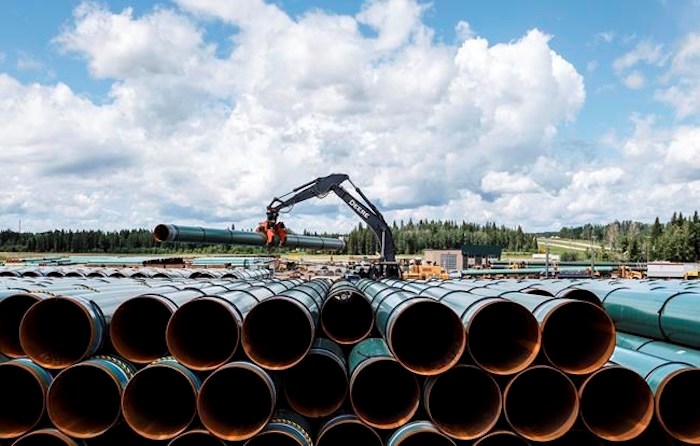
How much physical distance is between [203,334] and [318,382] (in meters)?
1.92

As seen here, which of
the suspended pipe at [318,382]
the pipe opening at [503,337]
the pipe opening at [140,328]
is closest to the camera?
the pipe opening at [503,337]

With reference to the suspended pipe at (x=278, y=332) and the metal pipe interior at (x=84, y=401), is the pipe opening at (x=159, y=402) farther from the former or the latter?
the suspended pipe at (x=278, y=332)

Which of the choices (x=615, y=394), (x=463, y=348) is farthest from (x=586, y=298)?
(x=463, y=348)

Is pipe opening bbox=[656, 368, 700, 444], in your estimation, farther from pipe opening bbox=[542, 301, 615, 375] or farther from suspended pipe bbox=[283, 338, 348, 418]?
suspended pipe bbox=[283, 338, 348, 418]

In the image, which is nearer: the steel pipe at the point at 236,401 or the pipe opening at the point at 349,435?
the steel pipe at the point at 236,401

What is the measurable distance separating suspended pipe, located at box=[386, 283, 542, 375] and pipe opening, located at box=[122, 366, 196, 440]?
142 inches

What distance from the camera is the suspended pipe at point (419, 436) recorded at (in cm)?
636

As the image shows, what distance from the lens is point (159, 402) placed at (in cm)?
731

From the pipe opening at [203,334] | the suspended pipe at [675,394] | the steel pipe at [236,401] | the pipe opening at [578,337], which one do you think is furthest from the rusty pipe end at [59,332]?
the suspended pipe at [675,394]

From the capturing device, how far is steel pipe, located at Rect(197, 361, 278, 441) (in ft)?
21.3

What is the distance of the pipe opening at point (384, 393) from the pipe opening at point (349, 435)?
131 millimetres

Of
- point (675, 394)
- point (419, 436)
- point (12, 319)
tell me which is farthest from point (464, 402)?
point (12, 319)

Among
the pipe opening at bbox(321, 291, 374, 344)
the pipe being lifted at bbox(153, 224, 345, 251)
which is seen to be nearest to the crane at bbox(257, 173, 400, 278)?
the pipe being lifted at bbox(153, 224, 345, 251)

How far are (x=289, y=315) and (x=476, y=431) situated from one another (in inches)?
151
